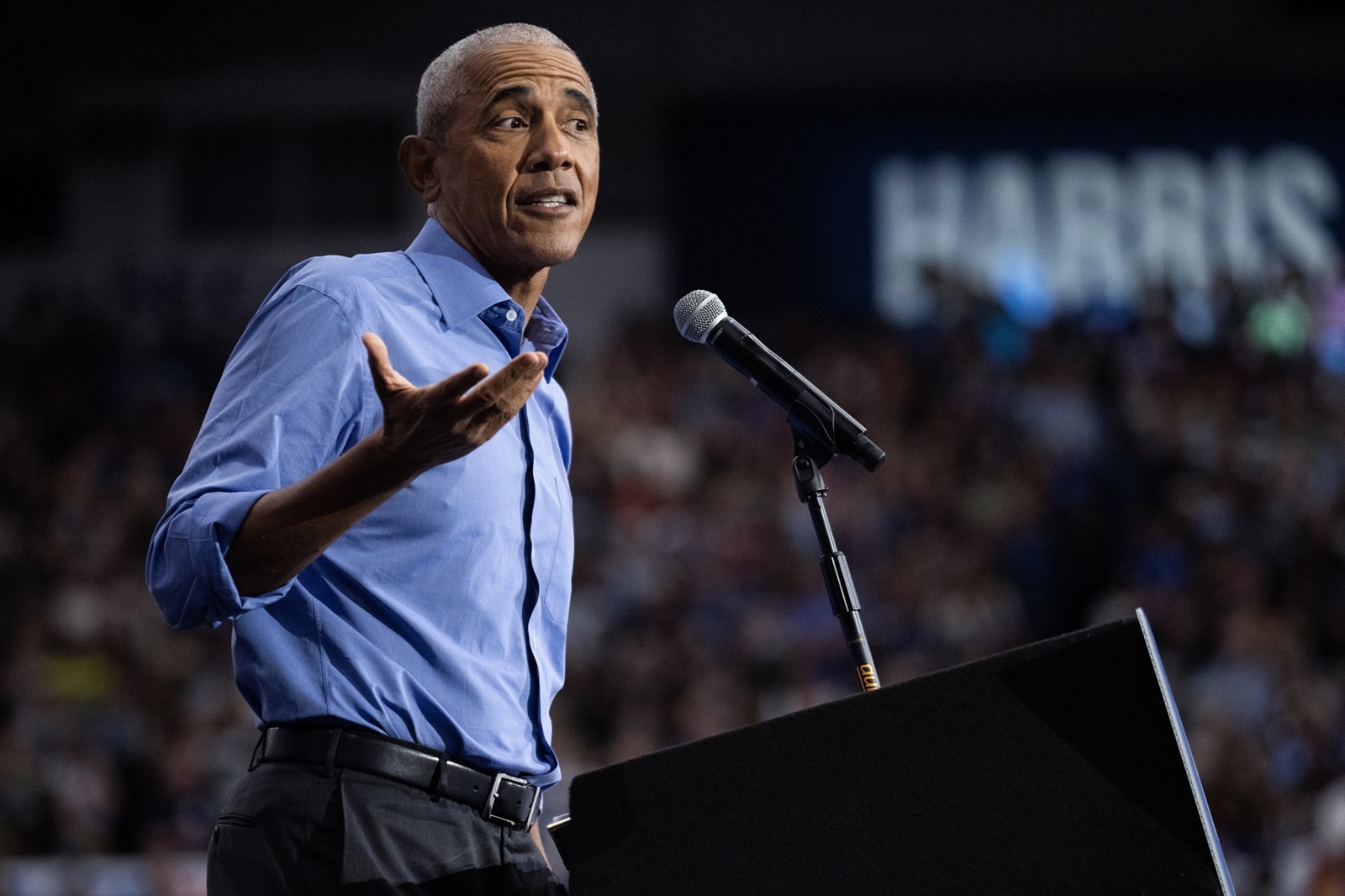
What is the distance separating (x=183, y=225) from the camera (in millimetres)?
12156

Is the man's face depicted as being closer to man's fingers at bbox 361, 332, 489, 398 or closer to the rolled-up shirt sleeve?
the rolled-up shirt sleeve

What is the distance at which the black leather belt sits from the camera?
163 centimetres

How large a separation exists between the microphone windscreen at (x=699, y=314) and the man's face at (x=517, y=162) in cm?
15

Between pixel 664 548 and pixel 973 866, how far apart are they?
639 cm

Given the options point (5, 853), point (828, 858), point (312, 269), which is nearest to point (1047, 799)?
point (828, 858)

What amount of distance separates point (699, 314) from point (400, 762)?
60 cm

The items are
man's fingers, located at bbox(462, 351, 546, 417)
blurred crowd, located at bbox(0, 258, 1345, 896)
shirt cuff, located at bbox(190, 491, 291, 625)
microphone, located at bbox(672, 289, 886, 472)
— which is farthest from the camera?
blurred crowd, located at bbox(0, 258, 1345, 896)

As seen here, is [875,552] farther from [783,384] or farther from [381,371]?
[381,371]

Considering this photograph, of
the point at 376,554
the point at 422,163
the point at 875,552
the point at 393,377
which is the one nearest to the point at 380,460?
the point at 393,377

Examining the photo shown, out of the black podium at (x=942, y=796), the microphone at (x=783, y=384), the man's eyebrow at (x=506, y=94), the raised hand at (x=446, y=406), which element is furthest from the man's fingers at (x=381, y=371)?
the man's eyebrow at (x=506, y=94)

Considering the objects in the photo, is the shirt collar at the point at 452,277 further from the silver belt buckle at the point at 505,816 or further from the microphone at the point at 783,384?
the silver belt buckle at the point at 505,816

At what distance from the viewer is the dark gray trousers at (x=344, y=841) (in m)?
1.59

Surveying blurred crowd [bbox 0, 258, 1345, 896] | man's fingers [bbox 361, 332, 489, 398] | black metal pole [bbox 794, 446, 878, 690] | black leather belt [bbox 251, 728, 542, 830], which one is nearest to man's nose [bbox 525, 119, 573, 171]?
black metal pole [bbox 794, 446, 878, 690]

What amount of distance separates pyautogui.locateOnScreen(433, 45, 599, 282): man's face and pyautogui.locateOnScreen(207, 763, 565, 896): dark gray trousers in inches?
25.2
